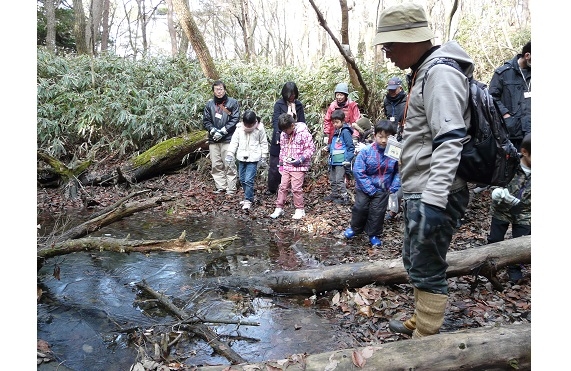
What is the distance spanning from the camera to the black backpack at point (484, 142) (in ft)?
8.21

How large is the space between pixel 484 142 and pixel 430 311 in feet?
3.94

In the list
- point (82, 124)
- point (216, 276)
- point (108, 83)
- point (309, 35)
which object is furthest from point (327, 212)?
point (309, 35)

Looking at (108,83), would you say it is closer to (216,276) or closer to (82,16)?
(82,16)

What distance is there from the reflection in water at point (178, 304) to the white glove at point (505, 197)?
82.5 inches

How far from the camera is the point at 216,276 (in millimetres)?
4805

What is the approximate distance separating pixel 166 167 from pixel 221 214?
3.16 m

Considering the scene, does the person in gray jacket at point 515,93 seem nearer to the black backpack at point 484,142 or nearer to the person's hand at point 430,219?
the black backpack at point 484,142

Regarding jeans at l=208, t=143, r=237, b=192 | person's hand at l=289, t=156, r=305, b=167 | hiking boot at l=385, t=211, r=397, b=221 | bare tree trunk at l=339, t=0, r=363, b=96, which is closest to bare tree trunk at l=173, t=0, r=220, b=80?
jeans at l=208, t=143, r=237, b=192

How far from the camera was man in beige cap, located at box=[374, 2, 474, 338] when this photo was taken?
2420 millimetres

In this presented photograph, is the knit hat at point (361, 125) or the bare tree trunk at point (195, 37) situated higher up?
the bare tree trunk at point (195, 37)

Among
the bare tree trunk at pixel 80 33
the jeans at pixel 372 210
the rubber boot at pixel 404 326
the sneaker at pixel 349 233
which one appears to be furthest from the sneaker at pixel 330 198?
the bare tree trunk at pixel 80 33

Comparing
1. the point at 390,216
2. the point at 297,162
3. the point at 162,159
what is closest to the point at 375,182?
the point at 390,216

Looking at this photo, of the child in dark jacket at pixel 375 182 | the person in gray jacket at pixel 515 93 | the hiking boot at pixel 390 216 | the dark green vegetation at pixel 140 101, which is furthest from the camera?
the dark green vegetation at pixel 140 101

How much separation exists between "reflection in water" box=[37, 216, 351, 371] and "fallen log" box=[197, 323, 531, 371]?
2.32 ft
